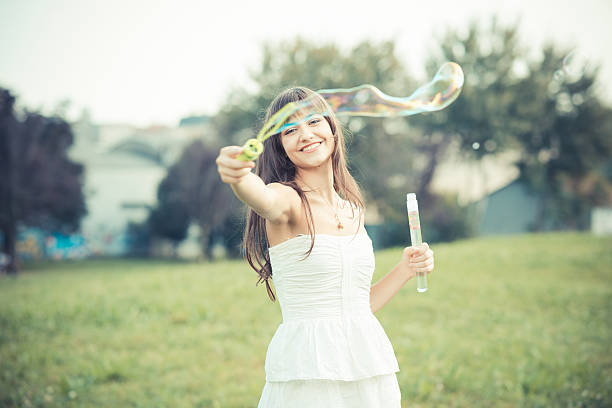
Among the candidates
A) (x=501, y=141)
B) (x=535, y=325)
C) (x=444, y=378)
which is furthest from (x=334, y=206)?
(x=501, y=141)

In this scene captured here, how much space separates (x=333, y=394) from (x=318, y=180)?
32.4 inches

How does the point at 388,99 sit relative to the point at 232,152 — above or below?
above

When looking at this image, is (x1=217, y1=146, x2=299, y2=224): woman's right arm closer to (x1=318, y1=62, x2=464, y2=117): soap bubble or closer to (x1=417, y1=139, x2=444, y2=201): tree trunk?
(x1=318, y1=62, x2=464, y2=117): soap bubble

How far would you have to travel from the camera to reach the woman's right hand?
1.54 meters

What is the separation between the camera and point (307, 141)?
79.7 inches

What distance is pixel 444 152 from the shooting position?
26891mm

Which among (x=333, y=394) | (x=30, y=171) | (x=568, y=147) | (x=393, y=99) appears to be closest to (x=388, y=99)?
(x=393, y=99)

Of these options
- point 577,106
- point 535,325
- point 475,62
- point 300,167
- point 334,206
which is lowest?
point 535,325

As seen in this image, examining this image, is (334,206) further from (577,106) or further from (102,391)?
(577,106)

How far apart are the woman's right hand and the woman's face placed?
0.47 meters

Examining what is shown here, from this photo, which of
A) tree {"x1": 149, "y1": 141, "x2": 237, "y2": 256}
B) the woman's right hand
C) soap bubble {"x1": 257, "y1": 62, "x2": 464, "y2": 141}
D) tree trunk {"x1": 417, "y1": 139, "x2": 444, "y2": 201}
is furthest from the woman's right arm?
tree trunk {"x1": 417, "y1": 139, "x2": 444, "y2": 201}

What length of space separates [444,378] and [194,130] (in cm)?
2251

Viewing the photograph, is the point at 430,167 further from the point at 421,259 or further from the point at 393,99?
the point at 421,259

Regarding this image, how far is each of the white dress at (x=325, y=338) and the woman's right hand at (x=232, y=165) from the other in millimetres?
460
